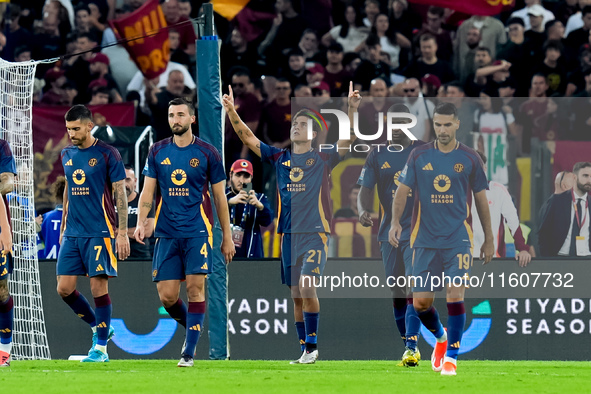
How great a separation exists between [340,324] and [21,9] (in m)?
8.17

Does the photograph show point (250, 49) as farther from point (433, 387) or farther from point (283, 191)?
point (433, 387)

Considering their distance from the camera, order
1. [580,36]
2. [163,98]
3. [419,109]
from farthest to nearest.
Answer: [580,36] → [163,98] → [419,109]

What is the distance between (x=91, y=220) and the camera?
→ 10.3 meters

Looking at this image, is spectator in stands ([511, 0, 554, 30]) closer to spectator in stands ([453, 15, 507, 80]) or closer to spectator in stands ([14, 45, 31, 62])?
spectator in stands ([453, 15, 507, 80])

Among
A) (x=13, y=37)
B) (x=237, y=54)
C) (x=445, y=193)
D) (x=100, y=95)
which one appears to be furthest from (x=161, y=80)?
(x=445, y=193)

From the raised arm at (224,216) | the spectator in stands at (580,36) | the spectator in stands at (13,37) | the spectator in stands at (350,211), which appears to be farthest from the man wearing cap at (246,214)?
the spectator in stands at (580,36)

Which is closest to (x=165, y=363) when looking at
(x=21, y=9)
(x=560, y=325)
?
(x=560, y=325)

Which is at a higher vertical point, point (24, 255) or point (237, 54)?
point (237, 54)

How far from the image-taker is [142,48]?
50.9ft

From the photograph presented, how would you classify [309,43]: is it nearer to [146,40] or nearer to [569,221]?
[146,40]

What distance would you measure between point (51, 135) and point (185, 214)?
15.8 ft

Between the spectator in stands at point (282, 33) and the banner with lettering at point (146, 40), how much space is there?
157 centimetres

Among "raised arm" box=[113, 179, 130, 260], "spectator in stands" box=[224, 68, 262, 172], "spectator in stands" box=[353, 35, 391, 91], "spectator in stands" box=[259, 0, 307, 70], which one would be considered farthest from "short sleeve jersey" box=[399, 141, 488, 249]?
"spectator in stands" box=[259, 0, 307, 70]

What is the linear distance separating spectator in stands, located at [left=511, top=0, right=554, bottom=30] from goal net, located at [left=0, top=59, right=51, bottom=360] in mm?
7693
